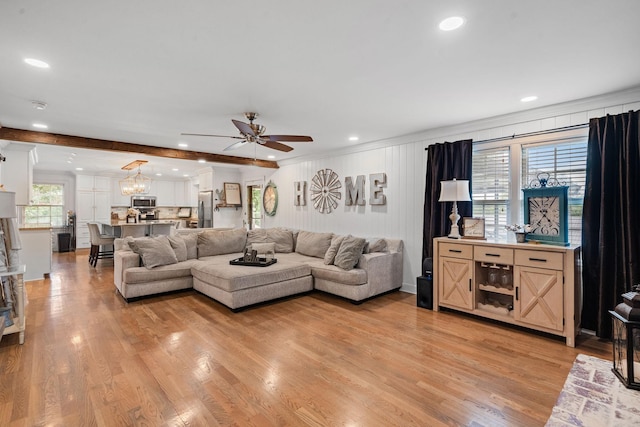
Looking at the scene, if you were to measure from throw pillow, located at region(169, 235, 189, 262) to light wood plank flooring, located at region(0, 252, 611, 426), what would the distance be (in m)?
1.15

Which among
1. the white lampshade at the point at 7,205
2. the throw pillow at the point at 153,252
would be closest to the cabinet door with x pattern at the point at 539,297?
the throw pillow at the point at 153,252

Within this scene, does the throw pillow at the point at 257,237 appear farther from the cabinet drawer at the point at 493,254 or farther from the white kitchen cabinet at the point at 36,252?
the cabinet drawer at the point at 493,254

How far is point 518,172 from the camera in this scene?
3.95m

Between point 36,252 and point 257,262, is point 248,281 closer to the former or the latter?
point 257,262

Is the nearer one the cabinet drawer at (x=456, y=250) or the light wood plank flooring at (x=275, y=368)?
the light wood plank flooring at (x=275, y=368)

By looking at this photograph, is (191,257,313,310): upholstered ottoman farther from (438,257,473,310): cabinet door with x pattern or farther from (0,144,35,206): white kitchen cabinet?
(0,144,35,206): white kitchen cabinet

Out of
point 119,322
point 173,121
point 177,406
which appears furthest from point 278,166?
point 177,406

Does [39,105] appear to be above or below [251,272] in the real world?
above

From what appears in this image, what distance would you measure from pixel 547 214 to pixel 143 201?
10.6 m

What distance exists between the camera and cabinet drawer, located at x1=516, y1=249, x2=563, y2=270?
3164mm

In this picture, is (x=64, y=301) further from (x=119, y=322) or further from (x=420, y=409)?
(x=420, y=409)

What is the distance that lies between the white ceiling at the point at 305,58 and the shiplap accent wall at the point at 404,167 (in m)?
0.21

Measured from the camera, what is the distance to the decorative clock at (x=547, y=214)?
3.35 m

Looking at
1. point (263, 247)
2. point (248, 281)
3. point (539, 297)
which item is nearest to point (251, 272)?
point (248, 281)
